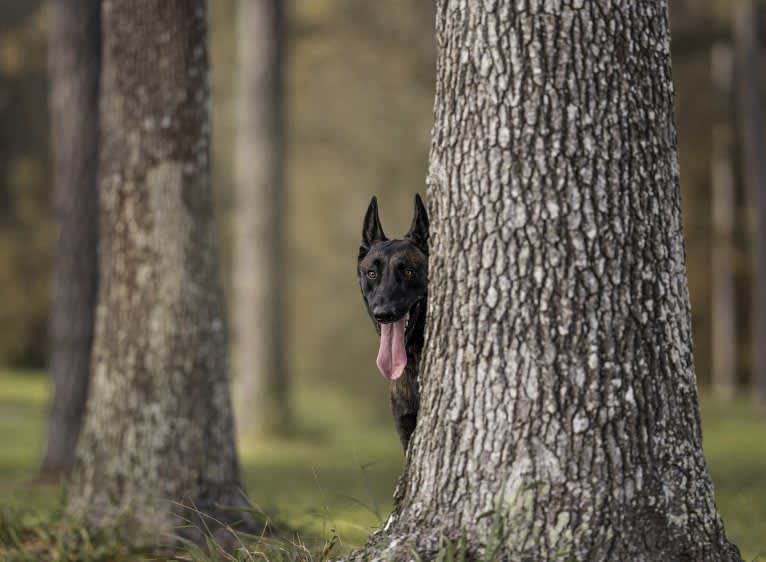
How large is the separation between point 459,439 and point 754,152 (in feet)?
51.6

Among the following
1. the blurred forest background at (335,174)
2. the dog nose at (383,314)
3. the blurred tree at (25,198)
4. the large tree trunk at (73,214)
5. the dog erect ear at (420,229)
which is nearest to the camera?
the dog nose at (383,314)

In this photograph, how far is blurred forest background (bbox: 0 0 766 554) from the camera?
60.8 ft

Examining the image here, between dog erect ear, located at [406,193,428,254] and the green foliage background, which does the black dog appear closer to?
dog erect ear, located at [406,193,428,254]

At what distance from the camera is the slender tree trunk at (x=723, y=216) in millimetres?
21812

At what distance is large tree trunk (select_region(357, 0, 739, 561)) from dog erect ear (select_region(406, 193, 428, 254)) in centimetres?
50

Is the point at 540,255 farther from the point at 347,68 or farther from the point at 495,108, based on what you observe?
the point at 347,68

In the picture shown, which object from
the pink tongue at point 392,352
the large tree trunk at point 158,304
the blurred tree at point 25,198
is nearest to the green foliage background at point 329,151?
the blurred tree at point 25,198

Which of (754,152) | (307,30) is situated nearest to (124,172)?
(307,30)

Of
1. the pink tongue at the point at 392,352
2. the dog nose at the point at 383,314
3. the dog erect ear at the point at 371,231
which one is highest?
the dog erect ear at the point at 371,231

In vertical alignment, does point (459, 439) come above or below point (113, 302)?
below

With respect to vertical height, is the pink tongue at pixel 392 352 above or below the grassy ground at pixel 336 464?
above

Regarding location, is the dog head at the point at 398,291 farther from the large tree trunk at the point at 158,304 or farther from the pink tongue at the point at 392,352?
the large tree trunk at the point at 158,304

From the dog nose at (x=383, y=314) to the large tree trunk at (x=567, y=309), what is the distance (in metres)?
0.34

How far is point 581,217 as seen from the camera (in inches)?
153
